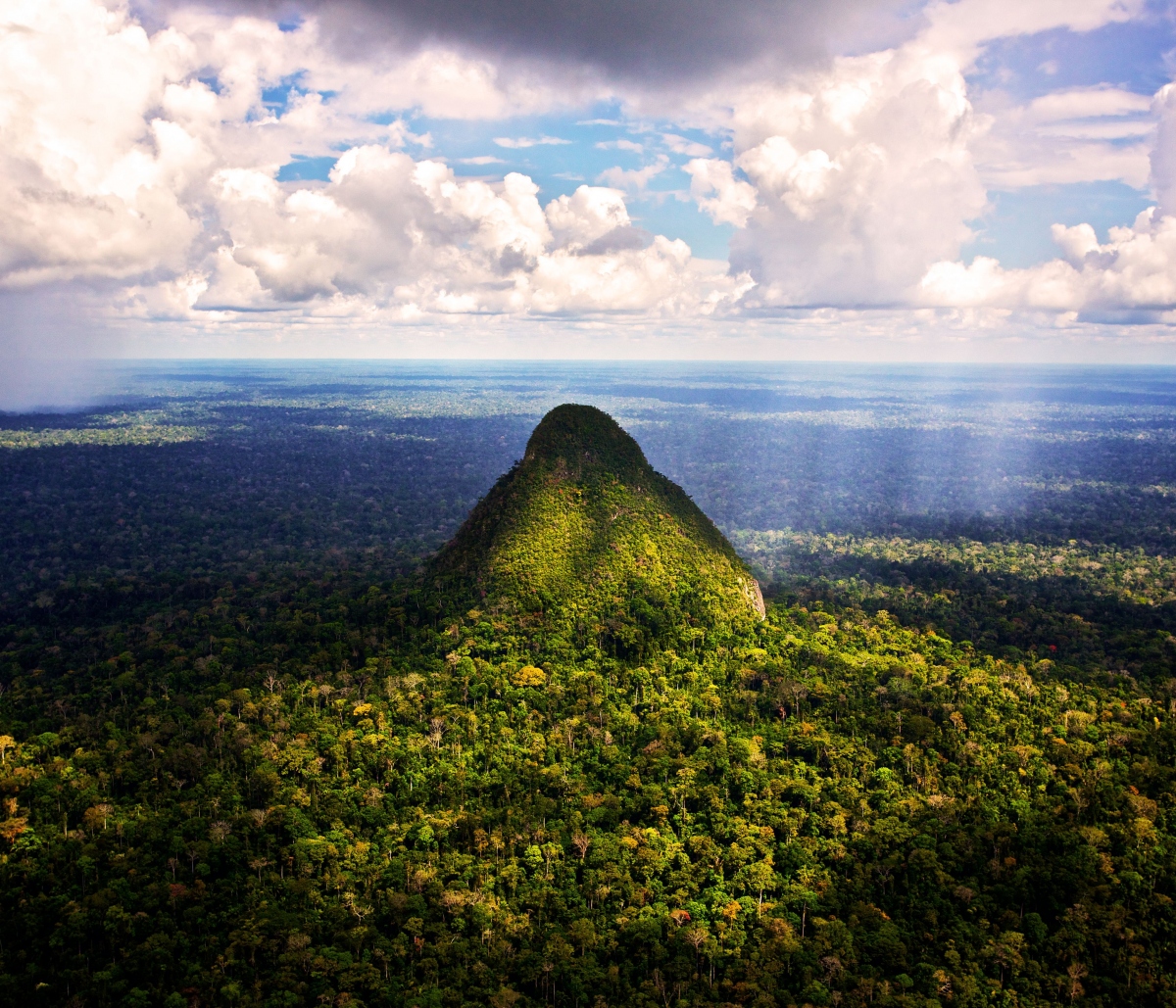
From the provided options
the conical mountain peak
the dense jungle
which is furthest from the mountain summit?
the dense jungle

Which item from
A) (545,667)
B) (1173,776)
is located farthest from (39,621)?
(1173,776)

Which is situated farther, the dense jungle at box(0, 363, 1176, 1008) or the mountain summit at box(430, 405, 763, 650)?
the mountain summit at box(430, 405, 763, 650)

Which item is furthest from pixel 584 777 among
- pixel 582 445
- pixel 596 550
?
pixel 582 445

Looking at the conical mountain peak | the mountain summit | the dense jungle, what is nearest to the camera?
the dense jungle

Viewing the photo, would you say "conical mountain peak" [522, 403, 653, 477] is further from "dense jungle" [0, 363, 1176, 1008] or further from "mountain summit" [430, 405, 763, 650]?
"dense jungle" [0, 363, 1176, 1008]

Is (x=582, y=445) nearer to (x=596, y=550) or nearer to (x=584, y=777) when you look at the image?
(x=596, y=550)

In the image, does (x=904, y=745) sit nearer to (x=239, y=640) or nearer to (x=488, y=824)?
(x=488, y=824)

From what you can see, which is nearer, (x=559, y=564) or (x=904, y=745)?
(x=904, y=745)

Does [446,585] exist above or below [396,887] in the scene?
above
